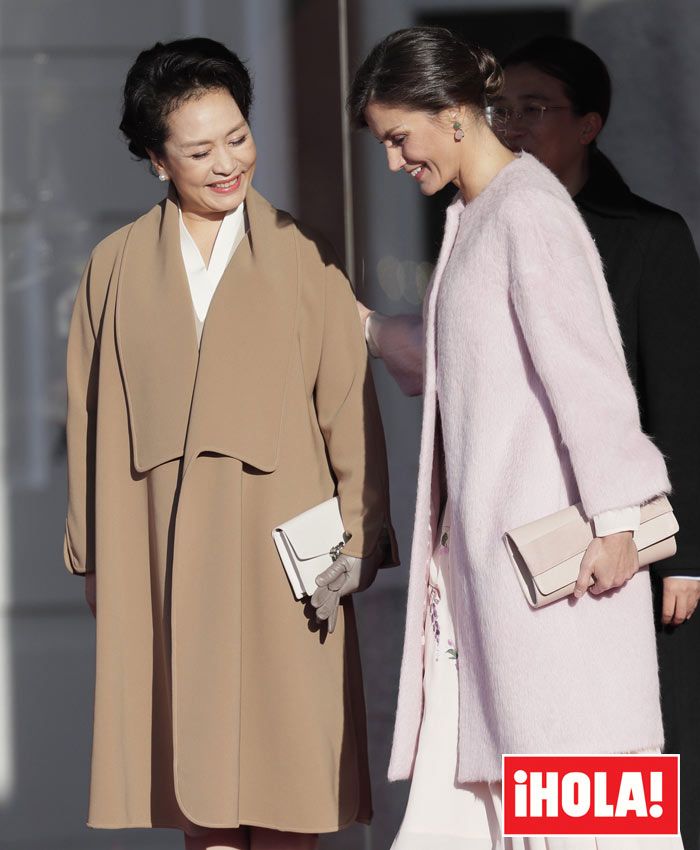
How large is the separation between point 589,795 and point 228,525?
36.2 inches

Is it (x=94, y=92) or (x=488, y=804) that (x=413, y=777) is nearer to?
(x=488, y=804)

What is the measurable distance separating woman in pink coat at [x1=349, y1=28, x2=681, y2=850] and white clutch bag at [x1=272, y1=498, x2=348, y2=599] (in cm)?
28

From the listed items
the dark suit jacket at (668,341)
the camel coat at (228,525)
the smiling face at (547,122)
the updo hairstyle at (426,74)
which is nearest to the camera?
the updo hairstyle at (426,74)

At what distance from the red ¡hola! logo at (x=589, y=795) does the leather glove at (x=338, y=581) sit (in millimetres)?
563

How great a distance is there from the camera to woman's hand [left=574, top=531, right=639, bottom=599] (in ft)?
7.98

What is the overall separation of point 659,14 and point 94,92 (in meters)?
1.74

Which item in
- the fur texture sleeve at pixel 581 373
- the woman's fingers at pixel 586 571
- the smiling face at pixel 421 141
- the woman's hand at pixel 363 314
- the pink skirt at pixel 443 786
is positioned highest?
the smiling face at pixel 421 141

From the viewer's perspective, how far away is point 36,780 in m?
4.57

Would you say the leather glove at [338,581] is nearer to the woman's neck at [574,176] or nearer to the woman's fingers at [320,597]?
the woman's fingers at [320,597]

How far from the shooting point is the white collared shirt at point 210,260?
9.97ft

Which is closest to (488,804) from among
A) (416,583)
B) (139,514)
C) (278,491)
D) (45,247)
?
(416,583)

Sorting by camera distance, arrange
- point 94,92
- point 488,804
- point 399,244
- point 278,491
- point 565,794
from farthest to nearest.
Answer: point 94,92
point 399,244
point 278,491
point 488,804
point 565,794

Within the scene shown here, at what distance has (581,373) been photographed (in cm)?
242

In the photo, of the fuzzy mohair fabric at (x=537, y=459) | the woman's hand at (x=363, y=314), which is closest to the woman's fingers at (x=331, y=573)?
the fuzzy mohair fabric at (x=537, y=459)
